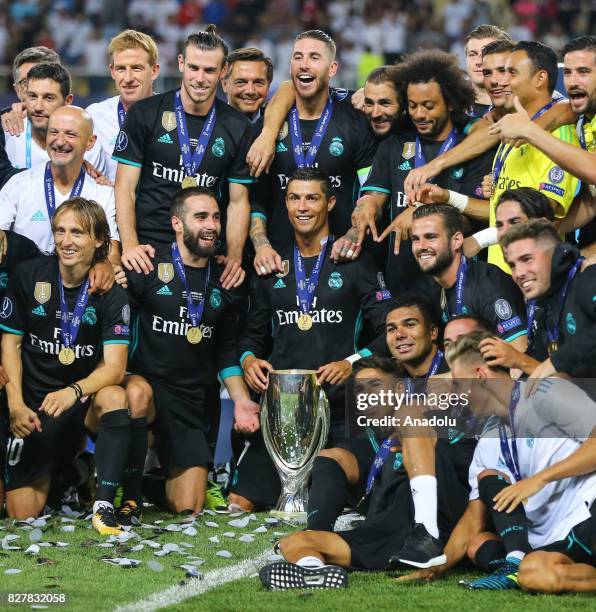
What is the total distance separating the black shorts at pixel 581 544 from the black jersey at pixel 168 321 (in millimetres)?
2666

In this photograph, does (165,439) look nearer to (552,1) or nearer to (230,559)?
(230,559)

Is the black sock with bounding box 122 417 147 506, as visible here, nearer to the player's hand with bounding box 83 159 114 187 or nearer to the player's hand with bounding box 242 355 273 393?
the player's hand with bounding box 242 355 273 393

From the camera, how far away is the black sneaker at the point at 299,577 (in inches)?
204

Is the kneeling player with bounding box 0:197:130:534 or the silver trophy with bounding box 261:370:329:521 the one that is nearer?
the kneeling player with bounding box 0:197:130:534

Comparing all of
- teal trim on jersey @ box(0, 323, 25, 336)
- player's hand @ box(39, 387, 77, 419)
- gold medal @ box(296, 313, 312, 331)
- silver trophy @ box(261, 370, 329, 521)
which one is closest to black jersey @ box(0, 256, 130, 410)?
teal trim on jersey @ box(0, 323, 25, 336)

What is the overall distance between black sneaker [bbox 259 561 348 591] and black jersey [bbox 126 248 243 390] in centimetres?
220

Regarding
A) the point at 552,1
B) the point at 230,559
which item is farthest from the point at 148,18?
the point at 230,559

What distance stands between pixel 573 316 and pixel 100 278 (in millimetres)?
2668

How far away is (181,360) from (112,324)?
56 centimetres

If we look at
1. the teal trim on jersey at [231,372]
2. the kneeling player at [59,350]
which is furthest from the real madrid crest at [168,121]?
the teal trim on jersey at [231,372]

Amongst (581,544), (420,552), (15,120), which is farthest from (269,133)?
(581,544)

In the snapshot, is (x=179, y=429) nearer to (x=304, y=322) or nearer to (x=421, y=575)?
(x=304, y=322)

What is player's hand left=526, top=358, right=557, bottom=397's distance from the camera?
5277mm

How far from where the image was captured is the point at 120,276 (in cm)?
714
